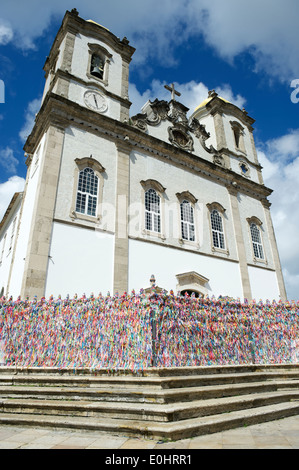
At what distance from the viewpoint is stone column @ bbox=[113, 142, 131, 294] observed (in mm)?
12031

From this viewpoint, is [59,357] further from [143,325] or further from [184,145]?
[184,145]

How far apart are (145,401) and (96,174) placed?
10699mm

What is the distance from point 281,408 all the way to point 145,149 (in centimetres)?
1350

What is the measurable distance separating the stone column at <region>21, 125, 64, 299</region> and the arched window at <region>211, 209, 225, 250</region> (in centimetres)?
923

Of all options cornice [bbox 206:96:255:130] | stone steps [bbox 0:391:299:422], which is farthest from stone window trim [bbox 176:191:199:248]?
stone steps [bbox 0:391:299:422]

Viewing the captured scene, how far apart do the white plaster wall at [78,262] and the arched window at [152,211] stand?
2.60 m

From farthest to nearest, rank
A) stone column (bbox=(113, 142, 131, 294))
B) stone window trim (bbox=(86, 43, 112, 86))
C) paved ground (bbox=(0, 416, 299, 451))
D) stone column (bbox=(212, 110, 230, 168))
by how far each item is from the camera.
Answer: stone column (bbox=(212, 110, 230, 168)) < stone window trim (bbox=(86, 43, 112, 86)) < stone column (bbox=(113, 142, 131, 294)) < paved ground (bbox=(0, 416, 299, 451))

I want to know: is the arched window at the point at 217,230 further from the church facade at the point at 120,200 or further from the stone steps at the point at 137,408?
the stone steps at the point at 137,408

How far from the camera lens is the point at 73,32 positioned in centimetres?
1634

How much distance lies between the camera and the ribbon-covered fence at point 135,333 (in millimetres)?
6316

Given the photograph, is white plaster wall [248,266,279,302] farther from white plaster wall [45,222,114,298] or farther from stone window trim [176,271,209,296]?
white plaster wall [45,222,114,298]

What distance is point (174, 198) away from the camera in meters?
15.7
